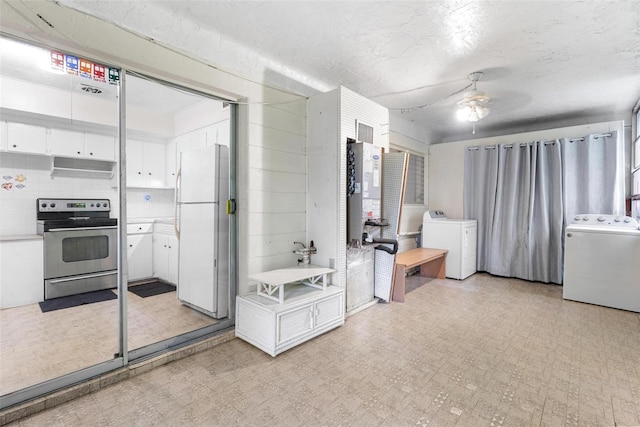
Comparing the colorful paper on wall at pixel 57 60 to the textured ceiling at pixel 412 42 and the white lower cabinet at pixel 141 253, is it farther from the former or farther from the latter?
the white lower cabinet at pixel 141 253

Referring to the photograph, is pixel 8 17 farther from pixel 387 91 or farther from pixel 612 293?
pixel 612 293

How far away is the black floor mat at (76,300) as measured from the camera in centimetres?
328

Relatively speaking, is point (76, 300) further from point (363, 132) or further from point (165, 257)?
point (363, 132)

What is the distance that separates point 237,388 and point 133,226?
2.65 m

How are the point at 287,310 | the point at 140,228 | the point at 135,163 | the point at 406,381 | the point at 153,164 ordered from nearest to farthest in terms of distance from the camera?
the point at 406,381 → the point at 287,310 → the point at 140,228 → the point at 135,163 → the point at 153,164

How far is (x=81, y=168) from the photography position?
11.7 ft

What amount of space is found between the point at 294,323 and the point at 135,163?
3.29 meters

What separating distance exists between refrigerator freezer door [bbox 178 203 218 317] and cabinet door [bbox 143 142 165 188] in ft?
4.71

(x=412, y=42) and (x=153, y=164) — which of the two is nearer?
(x=412, y=42)

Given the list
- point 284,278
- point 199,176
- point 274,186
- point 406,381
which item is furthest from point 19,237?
point 406,381

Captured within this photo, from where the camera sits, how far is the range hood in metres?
3.43

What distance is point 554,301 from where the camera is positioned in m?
3.94

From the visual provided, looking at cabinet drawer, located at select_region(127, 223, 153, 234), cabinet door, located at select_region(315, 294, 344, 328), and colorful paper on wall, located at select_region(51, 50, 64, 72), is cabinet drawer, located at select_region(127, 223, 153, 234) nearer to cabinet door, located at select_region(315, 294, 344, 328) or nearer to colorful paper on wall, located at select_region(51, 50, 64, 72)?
colorful paper on wall, located at select_region(51, 50, 64, 72)

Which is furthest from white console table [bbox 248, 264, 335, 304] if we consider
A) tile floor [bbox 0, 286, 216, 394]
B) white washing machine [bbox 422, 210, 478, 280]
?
white washing machine [bbox 422, 210, 478, 280]
